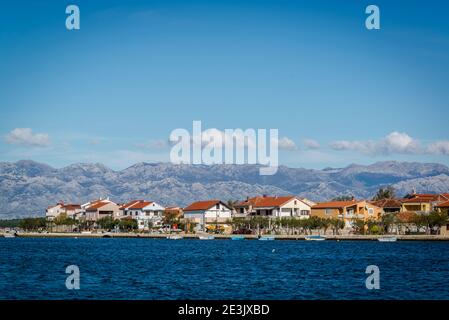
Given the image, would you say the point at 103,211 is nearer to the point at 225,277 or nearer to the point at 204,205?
the point at 204,205

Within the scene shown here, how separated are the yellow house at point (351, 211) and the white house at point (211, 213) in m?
25.4

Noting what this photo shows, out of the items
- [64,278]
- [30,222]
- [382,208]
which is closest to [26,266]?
[64,278]

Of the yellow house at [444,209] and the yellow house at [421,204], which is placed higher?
the yellow house at [421,204]

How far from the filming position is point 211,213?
166 m

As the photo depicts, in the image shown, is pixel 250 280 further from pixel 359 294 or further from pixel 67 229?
pixel 67 229

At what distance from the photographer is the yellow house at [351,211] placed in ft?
477

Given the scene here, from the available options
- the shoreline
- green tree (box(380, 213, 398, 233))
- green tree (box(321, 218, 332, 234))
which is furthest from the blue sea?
green tree (box(321, 218, 332, 234))

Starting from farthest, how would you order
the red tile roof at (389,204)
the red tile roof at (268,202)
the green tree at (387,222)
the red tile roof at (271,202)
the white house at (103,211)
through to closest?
the white house at (103,211) < the red tile roof at (268,202) < the red tile roof at (271,202) < the red tile roof at (389,204) < the green tree at (387,222)

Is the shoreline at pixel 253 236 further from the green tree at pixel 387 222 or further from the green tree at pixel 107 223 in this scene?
the green tree at pixel 107 223

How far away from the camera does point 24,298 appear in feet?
140

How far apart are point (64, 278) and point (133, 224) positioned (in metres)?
121

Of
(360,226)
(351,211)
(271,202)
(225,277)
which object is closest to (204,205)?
(271,202)

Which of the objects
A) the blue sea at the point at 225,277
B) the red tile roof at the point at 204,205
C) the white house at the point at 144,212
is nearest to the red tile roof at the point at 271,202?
the red tile roof at the point at 204,205

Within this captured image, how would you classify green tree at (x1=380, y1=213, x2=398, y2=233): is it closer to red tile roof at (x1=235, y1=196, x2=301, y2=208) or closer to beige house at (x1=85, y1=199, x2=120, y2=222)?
red tile roof at (x1=235, y1=196, x2=301, y2=208)
